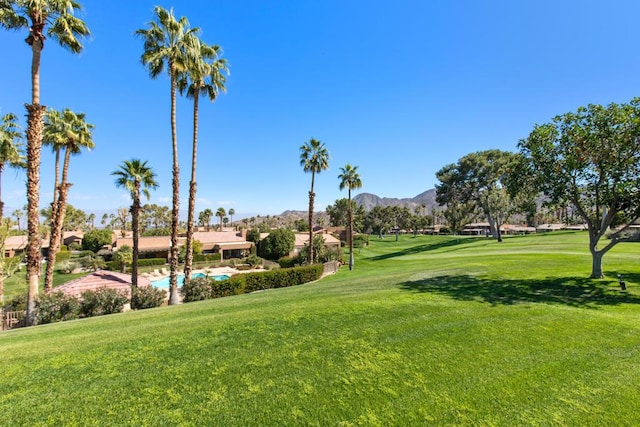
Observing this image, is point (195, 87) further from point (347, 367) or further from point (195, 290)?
point (347, 367)

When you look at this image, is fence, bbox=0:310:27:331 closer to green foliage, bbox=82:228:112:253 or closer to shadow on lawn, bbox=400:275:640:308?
shadow on lawn, bbox=400:275:640:308

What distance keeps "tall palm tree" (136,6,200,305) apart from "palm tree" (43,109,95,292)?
7.99 metres

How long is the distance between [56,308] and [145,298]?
3507 millimetres

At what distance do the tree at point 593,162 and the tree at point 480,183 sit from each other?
32.4 meters

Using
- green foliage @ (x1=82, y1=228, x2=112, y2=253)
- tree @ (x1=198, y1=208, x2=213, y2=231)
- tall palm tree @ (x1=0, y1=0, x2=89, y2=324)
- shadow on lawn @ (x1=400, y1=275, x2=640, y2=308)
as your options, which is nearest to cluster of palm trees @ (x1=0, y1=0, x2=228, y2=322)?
tall palm tree @ (x1=0, y1=0, x2=89, y2=324)

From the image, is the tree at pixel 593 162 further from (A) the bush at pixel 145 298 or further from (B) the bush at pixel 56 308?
(B) the bush at pixel 56 308

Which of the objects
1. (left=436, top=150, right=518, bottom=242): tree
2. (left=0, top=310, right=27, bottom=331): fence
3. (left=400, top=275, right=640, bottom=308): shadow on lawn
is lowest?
(left=0, top=310, right=27, bottom=331): fence

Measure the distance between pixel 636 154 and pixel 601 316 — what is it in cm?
685

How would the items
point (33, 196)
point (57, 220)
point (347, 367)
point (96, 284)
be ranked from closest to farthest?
point (347, 367), point (33, 196), point (96, 284), point (57, 220)

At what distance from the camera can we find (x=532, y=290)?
10383 millimetres

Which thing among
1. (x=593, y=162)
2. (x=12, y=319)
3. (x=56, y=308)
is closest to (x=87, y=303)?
(x=56, y=308)

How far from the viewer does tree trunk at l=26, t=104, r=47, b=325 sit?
12570 mm

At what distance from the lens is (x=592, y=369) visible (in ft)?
16.8

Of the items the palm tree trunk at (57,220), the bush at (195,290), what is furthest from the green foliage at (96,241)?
the bush at (195,290)
